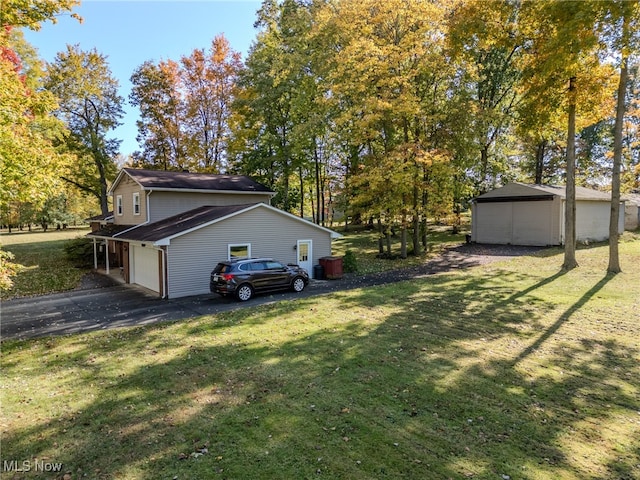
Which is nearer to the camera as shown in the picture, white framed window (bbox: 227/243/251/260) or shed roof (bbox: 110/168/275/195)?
white framed window (bbox: 227/243/251/260)

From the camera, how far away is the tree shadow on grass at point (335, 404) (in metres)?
4.67

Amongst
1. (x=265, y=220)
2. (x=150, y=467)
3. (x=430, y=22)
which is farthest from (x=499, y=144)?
(x=150, y=467)

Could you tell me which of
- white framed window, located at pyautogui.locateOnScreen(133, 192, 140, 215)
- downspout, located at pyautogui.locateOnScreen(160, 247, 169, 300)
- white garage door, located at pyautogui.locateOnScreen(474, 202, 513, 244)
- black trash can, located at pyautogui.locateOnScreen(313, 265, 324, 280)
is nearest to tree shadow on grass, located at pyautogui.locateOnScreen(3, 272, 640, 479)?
downspout, located at pyautogui.locateOnScreen(160, 247, 169, 300)

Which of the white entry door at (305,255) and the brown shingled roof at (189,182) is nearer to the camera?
the white entry door at (305,255)

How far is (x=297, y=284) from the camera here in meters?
16.0

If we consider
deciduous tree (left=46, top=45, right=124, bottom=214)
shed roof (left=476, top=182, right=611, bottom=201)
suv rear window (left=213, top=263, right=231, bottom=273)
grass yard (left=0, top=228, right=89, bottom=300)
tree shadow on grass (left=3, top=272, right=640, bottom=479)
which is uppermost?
deciduous tree (left=46, top=45, right=124, bottom=214)

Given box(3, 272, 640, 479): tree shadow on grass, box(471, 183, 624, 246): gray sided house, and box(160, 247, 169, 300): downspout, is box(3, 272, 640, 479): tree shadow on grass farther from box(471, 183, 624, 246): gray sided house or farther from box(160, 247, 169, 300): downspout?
box(471, 183, 624, 246): gray sided house

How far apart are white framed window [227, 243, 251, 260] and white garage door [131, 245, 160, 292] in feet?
10.2

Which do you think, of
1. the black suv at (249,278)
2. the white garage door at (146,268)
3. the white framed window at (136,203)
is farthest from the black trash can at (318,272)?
the white framed window at (136,203)

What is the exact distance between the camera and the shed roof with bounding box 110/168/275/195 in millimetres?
20784

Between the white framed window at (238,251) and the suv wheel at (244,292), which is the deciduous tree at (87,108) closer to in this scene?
the white framed window at (238,251)

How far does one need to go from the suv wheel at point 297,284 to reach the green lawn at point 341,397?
14.9 feet

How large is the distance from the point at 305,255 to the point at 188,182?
28.3 ft

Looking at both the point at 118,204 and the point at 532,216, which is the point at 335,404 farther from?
the point at 532,216
